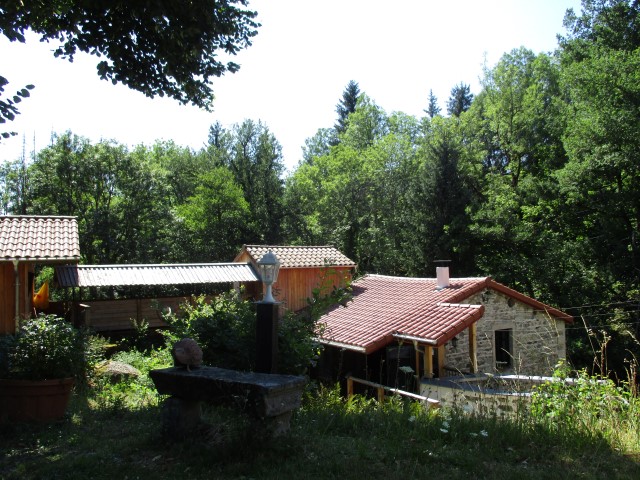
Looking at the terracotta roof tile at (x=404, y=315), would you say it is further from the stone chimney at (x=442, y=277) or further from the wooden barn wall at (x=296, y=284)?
the wooden barn wall at (x=296, y=284)

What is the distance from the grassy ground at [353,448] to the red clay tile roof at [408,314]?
6.74m

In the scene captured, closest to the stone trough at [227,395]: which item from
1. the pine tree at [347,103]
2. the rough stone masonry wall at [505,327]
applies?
the rough stone masonry wall at [505,327]

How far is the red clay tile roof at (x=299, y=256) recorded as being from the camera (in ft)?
63.5

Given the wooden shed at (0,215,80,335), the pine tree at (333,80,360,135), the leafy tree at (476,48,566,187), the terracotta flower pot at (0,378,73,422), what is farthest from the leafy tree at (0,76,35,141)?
the pine tree at (333,80,360,135)

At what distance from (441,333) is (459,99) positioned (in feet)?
109

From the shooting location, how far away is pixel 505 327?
1496 centimetres

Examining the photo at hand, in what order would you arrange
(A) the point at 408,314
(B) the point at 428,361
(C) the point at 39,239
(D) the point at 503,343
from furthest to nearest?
(D) the point at 503,343 < (A) the point at 408,314 < (B) the point at 428,361 < (C) the point at 39,239

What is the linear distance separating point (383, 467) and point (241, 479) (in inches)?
41.0

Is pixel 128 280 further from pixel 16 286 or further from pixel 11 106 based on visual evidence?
pixel 11 106

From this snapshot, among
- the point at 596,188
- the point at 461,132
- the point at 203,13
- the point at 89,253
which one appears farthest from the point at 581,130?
the point at 89,253

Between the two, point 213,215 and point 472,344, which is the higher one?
point 213,215

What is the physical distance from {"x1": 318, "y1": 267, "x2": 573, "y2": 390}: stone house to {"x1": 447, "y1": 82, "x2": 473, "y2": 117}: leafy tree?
1107 inches

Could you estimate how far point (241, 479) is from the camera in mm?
3379

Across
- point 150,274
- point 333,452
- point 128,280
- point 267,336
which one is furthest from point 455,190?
point 333,452
